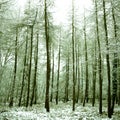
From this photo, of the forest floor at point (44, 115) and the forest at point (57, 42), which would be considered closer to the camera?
the forest floor at point (44, 115)

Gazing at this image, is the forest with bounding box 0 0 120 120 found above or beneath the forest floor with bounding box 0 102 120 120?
above

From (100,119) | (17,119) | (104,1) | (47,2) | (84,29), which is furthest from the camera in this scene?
(84,29)

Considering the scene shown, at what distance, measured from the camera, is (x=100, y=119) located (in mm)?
13719

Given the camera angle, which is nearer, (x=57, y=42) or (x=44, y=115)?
(x=44, y=115)

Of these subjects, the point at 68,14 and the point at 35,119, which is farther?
the point at 68,14

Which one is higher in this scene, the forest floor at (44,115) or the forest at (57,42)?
the forest at (57,42)

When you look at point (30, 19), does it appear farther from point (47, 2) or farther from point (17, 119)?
point (17, 119)

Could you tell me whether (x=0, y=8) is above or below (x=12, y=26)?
below

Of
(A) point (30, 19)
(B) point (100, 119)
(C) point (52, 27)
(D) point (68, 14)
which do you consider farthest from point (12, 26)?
(B) point (100, 119)

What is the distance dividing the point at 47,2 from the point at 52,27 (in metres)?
2.90

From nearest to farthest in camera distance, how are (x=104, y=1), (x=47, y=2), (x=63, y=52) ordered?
(x=104, y=1), (x=47, y=2), (x=63, y=52)

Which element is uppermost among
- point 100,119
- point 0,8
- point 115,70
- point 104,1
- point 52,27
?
point 104,1

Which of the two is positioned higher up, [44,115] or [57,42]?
[57,42]

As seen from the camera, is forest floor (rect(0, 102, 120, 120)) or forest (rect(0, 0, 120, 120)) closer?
forest floor (rect(0, 102, 120, 120))
